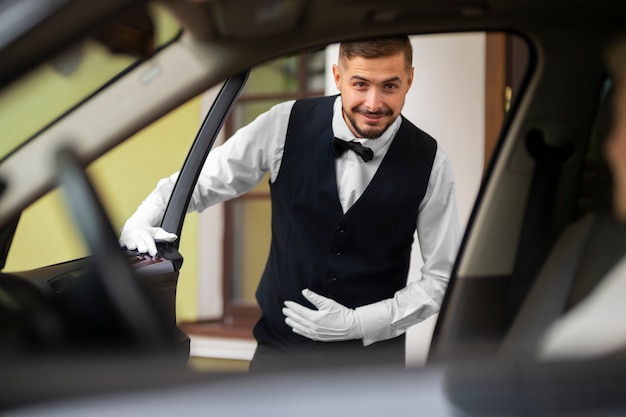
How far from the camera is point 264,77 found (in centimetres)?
412

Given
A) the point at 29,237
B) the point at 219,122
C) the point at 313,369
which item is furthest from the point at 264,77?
the point at 313,369

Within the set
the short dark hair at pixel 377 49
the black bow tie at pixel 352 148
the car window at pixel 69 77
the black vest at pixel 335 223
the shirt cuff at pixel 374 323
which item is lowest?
the shirt cuff at pixel 374 323

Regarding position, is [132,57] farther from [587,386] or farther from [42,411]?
[587,386]

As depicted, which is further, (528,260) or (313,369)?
(528,260)

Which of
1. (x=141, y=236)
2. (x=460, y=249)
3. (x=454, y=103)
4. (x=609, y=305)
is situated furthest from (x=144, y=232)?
(x=454, y=103)

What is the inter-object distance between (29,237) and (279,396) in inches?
19.7

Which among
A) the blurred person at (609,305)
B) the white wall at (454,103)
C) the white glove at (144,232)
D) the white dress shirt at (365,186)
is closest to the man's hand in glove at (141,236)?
the white glove at (144,232)

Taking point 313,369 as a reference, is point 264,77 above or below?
above

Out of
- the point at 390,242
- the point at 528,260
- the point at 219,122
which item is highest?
the point at 219,122

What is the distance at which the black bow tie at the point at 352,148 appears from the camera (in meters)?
1.95

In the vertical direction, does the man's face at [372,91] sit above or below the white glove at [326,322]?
above

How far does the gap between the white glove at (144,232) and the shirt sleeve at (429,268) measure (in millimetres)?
553

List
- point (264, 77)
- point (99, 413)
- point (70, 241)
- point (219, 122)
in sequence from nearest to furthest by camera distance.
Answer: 1. point (99, 413)
2. point (70, 241)
3. point (219, 122)
4. point (264, 77)

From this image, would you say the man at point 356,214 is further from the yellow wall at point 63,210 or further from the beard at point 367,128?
the yellow wall at point 63,210
